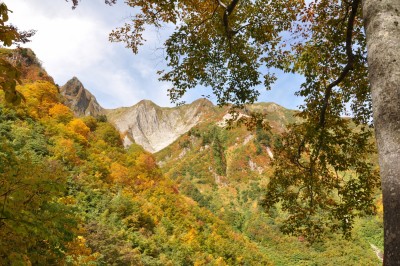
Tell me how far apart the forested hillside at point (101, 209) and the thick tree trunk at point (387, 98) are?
2.68 metres

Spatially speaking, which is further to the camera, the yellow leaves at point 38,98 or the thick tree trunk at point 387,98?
the yellow leaves at point 38,98

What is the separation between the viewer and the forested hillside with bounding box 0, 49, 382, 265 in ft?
11.8

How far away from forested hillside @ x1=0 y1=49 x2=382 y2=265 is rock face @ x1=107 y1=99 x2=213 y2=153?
10388 cm

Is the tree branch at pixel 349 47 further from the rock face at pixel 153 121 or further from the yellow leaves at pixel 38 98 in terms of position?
Result: the rock face at pixel 153 121

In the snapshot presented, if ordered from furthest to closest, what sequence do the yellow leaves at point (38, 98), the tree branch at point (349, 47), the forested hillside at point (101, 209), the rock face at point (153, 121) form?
the rock face at point (153, 121), the yellow leaves at point (38, 98), the tree branch at point (349, 47), the forested hillside at point (101, 209)

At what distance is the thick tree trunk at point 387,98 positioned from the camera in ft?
6.37

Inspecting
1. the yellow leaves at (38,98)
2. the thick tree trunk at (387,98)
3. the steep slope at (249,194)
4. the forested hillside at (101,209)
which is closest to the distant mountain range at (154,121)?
the steep slope at (249,194)

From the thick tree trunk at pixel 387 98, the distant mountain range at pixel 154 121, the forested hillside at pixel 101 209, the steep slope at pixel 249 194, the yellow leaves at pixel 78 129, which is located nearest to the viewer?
the thick tree trunk at pixel 387 98

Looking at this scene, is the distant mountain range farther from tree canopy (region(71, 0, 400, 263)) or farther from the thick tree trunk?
the thick tree trunk

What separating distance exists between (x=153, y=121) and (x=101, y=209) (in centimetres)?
15642

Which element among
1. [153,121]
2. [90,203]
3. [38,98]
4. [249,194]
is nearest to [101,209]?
[90,203]

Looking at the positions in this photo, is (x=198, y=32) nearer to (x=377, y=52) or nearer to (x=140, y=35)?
(x=140, y=35)

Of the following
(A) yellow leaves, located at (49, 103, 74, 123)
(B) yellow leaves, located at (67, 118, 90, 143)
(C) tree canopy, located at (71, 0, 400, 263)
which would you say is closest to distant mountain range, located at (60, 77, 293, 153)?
(B) yellow leaves, located at (67, 118, 90, 143)

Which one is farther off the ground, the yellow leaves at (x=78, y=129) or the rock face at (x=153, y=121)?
the rock face at (x=153, y=121)
